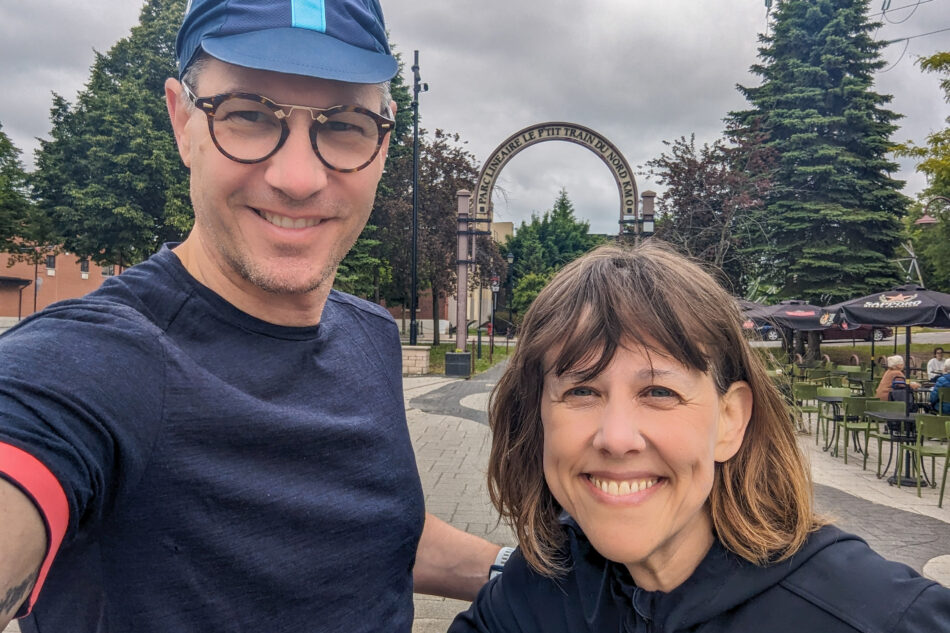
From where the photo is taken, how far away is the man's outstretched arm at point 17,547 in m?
0.81

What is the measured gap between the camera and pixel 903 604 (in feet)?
3.48

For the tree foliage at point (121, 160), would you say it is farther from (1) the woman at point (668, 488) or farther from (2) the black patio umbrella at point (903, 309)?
(1) the woman at point (668, 488)

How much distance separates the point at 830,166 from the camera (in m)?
23.2

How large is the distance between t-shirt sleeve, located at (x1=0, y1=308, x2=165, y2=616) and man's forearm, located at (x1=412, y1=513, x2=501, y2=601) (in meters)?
0.92

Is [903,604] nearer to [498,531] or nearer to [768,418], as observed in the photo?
[768,418]

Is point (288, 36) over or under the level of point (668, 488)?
over

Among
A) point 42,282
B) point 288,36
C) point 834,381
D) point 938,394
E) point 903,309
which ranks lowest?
point 834,381

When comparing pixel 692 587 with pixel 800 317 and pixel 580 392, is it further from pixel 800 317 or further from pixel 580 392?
pixel 800 317

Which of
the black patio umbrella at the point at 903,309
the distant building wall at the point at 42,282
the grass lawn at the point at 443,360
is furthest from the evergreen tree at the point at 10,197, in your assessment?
the black patio umbrella at the point at 903,309

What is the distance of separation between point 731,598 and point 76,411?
1.23 m

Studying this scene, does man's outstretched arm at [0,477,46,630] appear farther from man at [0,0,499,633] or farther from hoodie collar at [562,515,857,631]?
hoodie collar at [562,515,857,631]

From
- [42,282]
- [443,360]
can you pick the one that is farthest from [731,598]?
[42,282]

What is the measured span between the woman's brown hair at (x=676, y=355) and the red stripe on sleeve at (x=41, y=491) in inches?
36.9

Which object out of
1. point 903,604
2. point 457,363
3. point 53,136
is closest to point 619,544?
point 903,604
